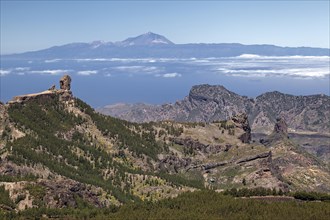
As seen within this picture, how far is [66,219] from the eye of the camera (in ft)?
580

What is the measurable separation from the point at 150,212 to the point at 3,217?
43002 millimetres

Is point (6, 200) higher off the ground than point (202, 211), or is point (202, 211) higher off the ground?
point (6, 200)

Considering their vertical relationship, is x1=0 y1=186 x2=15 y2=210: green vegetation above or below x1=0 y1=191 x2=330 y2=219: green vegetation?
above

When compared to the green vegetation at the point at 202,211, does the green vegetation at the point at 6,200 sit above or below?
above

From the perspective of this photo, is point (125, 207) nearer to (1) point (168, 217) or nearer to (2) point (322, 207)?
(1) point (168, 217)

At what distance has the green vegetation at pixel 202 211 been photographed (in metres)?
169

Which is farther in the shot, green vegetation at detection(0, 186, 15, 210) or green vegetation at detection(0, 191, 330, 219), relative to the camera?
green vegetation at detection(0, 186, 15, 210)

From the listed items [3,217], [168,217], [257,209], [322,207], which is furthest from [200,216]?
[3,217]

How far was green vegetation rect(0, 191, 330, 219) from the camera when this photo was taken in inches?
6639

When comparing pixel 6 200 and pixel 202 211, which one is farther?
pixel 6 200

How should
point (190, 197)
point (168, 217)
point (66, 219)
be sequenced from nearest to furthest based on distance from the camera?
point (168, 217) < point (66, 219) < point (190, 197)

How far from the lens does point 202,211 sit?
17525cm

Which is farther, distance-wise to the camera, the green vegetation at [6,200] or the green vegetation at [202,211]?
the green vegetation at [6,200]

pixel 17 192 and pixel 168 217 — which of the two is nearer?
pixel 168 217
